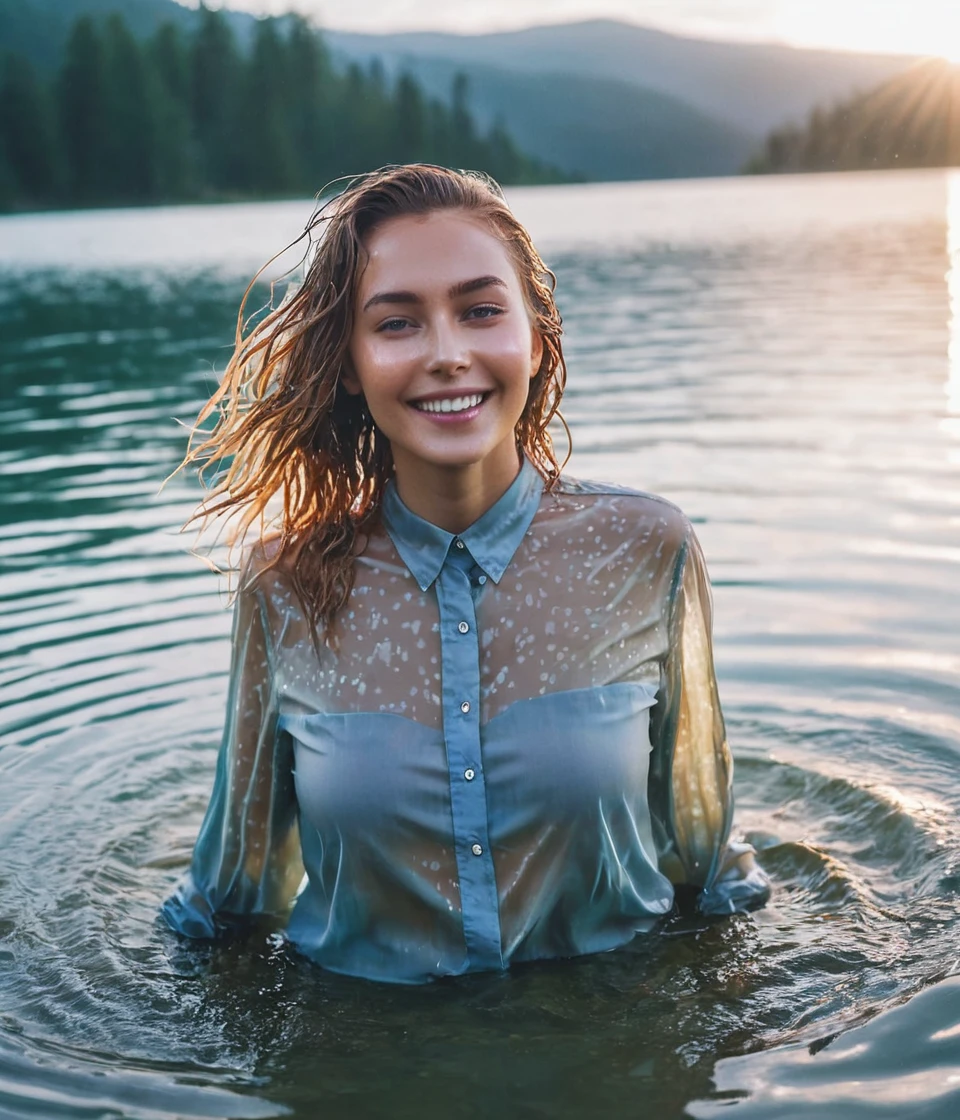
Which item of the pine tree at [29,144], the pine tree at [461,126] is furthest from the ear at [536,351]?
the pine tree at [461,126]

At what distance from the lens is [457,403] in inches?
125

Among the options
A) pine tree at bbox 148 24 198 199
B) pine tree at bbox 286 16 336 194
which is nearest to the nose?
pine tree at bbox 148 24 198 199

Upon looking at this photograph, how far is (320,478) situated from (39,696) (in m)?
3.06

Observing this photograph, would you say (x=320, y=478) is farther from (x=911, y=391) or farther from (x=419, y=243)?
(x=911, y=391)

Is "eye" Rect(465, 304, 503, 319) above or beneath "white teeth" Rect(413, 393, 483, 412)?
above

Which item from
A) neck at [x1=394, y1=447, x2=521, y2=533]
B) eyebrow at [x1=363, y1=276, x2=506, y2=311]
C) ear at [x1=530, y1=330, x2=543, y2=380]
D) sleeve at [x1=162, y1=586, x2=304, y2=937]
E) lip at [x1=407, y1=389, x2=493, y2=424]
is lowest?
sleeve at [x1=162, y1=586, x2=304, y2=937]

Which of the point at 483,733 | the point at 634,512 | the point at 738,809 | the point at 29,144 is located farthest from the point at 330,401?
the point at 29,144

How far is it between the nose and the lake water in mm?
1455

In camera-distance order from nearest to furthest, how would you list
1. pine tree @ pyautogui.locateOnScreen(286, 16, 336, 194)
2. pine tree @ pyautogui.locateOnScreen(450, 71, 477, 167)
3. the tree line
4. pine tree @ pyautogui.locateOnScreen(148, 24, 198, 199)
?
the tree line < pine tree @ pyautogui.locateOnScreen(148, 24, 198, 199) < pine tree @ pyautogui.locateOnScreen(286, 16, 336, 194) < pine tree @ pyautogui.locateOnScreen(450, 71, 477, 167)

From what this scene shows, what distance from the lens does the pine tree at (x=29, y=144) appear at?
260 feet

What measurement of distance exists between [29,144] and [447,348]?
83.9 m

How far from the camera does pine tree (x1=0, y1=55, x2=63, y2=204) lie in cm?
7931

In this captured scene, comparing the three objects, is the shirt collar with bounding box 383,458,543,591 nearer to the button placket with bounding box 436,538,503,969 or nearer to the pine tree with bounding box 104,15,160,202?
the button placket with bounding box 436,538,503,969

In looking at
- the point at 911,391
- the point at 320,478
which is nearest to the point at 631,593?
the point at 320,478
